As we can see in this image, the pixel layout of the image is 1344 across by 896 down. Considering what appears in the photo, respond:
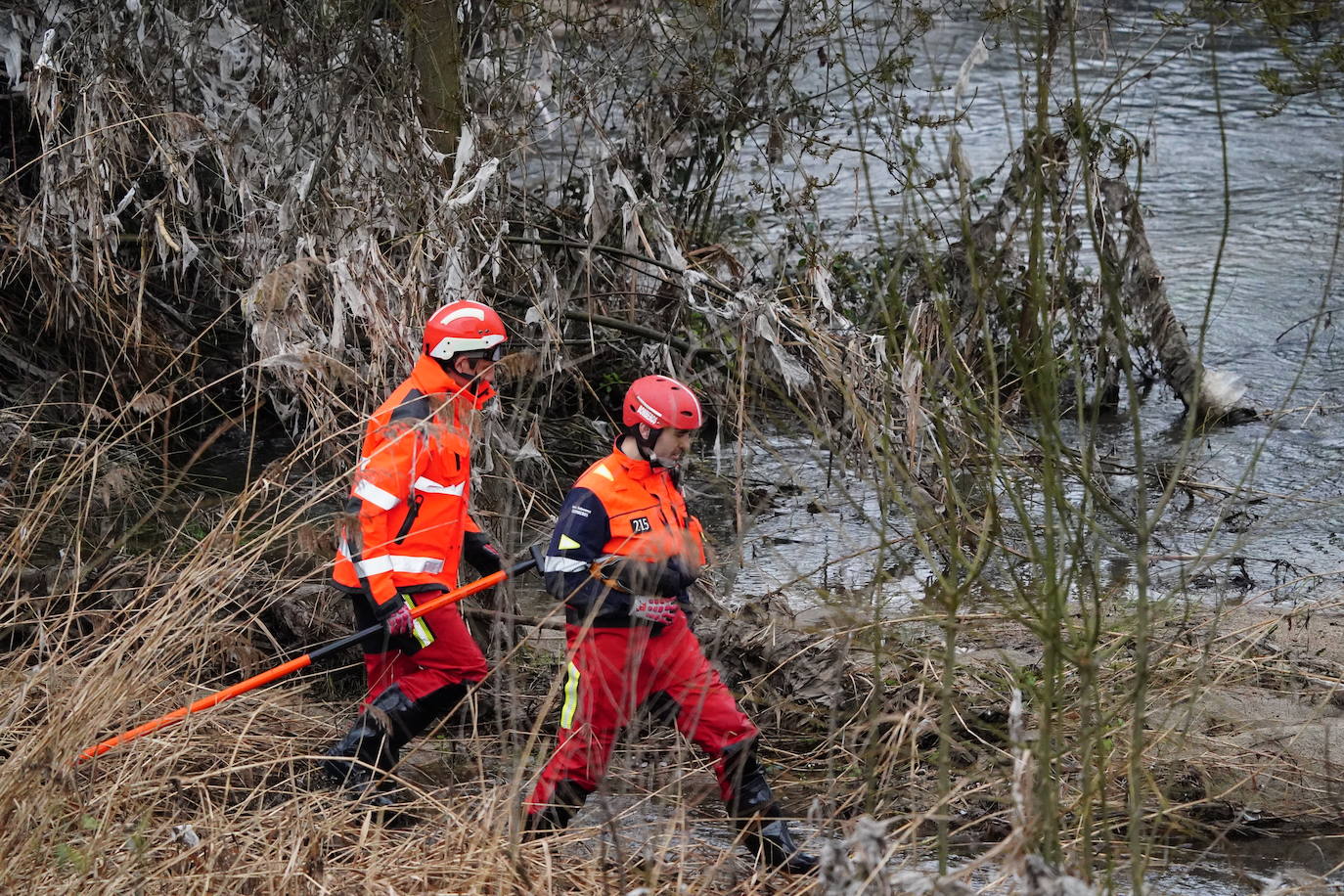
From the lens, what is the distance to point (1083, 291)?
8.07m

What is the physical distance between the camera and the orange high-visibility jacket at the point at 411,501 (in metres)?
4.48

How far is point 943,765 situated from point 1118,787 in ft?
7.23

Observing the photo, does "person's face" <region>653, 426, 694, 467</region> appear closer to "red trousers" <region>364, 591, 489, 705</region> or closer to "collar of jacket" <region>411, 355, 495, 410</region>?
"collar of jacket" <region>411, 355, 495, 410</region>

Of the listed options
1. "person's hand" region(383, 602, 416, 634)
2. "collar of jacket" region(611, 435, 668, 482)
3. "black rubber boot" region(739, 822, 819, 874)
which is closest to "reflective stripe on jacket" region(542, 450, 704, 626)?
"collar of jacket" region(611, 435, 668, 482)

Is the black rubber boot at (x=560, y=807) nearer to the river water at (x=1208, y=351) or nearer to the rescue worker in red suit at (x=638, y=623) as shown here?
the rescue worker in red suit at (x=638, y=623)

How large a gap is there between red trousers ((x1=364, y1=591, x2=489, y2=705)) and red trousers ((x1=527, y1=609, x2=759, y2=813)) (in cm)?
62

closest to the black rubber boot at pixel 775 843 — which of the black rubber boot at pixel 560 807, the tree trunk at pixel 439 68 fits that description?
the black rubber boot at pixel 560 807

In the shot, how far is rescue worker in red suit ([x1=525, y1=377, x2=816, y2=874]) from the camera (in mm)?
4090

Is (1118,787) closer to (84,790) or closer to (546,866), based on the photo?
(546,866)

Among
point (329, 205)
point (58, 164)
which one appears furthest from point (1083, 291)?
point (58, 164)

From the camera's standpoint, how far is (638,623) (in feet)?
13.6

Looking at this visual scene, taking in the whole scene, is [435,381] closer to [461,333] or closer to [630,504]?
[461,333]

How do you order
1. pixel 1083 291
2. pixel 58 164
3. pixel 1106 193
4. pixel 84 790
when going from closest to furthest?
pixel 84 790 → pixel 58 164 → pixel 1106 193 → pixel 1083 291

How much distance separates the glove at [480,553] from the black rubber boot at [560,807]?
3.53 feet
